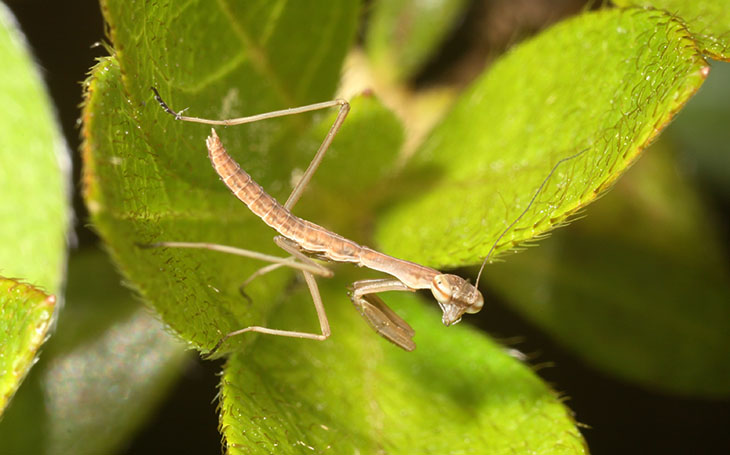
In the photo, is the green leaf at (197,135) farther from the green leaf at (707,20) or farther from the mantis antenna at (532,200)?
the green leaf at (707,20)

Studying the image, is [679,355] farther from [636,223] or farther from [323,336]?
[323,336]

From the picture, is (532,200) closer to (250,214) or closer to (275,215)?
(275,215)

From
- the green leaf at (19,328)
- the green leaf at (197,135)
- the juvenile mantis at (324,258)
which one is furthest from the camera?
the juvenile mantis at (324,258)

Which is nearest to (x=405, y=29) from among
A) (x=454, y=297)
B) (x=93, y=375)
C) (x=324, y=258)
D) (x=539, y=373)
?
(x=324, y=258)

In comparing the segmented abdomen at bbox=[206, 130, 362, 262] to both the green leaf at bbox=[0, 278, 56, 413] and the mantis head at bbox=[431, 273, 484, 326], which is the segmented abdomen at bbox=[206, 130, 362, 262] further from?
the green leaf at bbox=[0, 278, 56, 413]

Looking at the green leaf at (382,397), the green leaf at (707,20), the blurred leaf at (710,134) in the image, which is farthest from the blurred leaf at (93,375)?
the blurred leaf at (710,134)

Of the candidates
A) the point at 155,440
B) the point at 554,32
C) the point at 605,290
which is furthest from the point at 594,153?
the point at 155,440

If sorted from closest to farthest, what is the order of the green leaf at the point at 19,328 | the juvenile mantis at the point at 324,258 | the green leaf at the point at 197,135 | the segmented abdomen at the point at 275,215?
the green leaf at the point at 19,328 < the green leaf at the point at 197,135 < the segmented abdomen at the point at 275,215 < the juvenile mantis at the point at 324,258
